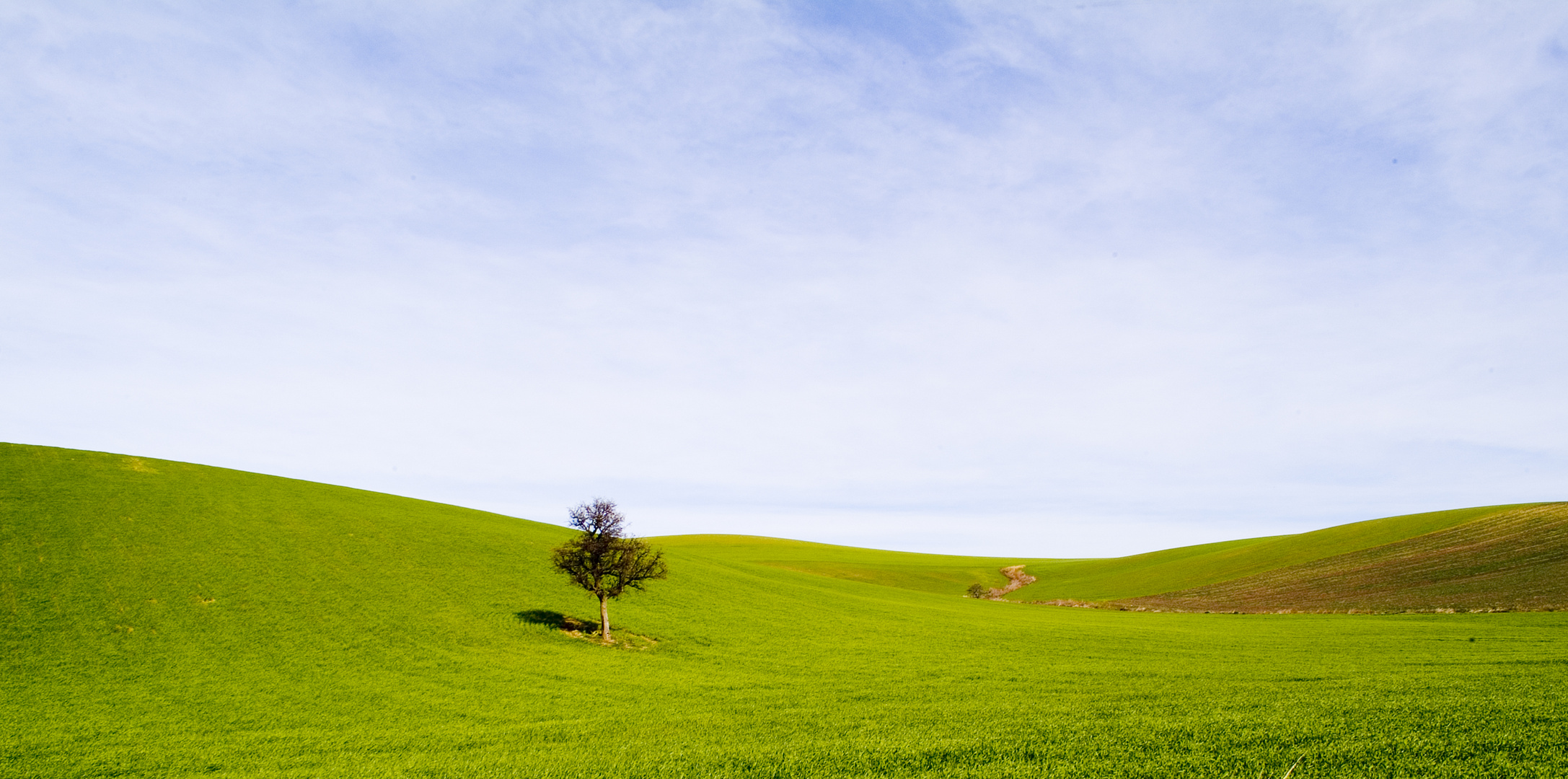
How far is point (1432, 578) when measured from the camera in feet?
183

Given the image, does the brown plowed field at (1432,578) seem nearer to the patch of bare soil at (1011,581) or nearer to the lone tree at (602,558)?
the patch of bare soil at (1011,581)

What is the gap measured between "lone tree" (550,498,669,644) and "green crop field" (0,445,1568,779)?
8.19 feet

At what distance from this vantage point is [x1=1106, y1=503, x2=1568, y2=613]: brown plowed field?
161 feet

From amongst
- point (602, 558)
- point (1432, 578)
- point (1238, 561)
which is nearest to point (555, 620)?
point (602, 558)

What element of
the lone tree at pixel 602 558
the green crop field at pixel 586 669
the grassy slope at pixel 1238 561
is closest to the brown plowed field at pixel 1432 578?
the grassy slope at pixel 1238 561

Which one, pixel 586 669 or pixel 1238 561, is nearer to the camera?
pixel 586 669

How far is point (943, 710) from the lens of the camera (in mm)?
18469

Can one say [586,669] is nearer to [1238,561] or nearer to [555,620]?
[555,620]

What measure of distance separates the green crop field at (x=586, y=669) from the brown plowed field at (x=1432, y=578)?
491 cm

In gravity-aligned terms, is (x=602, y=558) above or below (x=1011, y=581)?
above

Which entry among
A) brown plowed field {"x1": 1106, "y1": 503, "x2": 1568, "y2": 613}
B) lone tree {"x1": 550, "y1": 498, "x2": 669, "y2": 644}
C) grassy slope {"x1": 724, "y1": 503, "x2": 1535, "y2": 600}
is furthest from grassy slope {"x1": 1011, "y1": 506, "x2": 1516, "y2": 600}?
lone tree {"x1": 550, "y1": 498, "x2": 669, "y2": 644}

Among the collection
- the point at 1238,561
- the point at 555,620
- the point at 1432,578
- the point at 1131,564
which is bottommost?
the point at 1131,564

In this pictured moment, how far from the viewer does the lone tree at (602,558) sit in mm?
36844

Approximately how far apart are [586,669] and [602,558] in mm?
8143
